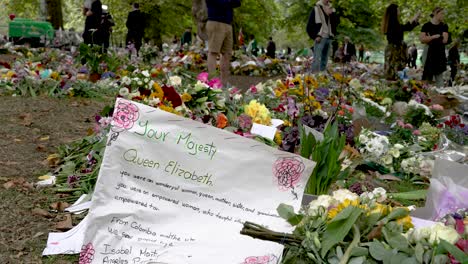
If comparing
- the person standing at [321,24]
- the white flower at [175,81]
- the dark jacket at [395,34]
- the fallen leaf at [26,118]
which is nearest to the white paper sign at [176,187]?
the white flower at [175,81]

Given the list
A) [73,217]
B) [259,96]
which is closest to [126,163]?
[73,217]

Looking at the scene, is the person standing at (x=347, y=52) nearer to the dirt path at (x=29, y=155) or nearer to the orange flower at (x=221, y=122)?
the dirt path at (x=29, y=155)

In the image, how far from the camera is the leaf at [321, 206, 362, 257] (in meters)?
1.96

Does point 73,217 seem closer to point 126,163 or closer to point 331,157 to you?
point 126,163

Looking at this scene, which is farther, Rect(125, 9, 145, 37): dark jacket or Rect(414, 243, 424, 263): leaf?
Rect(125, 9, 145, 37): dark jacket

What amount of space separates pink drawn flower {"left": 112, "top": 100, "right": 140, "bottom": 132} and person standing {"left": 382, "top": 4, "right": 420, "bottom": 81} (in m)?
9.92

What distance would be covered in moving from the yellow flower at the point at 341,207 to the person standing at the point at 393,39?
33.1 ft

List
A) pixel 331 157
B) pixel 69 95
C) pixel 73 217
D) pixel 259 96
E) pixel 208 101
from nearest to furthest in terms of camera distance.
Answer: pixel 331 157 < pixel 73 217 < pixel 208 101 < pixel 259 96 < pixel 69 95

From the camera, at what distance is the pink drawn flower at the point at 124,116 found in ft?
8.46

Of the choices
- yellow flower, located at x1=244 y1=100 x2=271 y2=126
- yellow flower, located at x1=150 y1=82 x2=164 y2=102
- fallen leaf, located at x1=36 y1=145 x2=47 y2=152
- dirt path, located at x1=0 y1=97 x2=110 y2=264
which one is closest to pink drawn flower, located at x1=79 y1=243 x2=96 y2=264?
dirt path, located at x1=0 y1=97 x2=110 y2=264

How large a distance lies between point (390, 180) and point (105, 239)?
2601 mm

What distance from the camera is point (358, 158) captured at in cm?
441

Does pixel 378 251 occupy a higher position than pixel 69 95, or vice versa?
pixel 378 251

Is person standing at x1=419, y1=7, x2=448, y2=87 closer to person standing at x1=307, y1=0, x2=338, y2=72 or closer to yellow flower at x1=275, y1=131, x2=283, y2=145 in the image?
person standing at x1=307, y1=0, x2=338, y2=72
